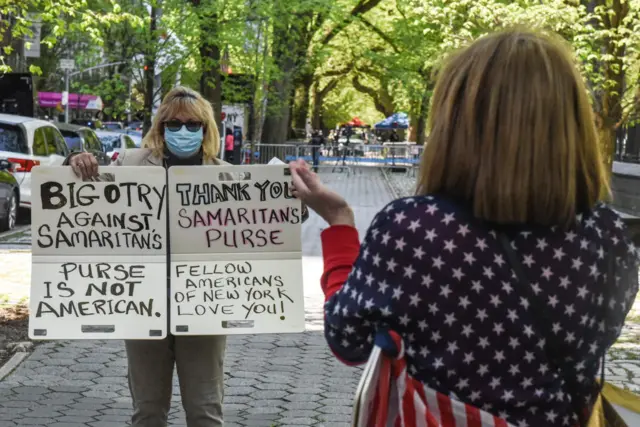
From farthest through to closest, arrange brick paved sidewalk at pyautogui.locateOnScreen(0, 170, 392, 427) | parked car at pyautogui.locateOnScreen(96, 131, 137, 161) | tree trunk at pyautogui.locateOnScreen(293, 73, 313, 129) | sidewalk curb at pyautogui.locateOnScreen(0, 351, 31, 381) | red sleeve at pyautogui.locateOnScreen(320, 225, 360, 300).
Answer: tree trunk at pyautogui.locateOnScreen(293, 73, 313, 129), parked car at pyautogui.locateOnScreen(96, 131, 137, 161), sidewalk curb at pyautogui.locateOnScreen(0, 351, 31, 381), brick paved sidewalk at pyautogui.locateOnScreen(0, 170, 392, 427), red sleeve at pyautogui.locateOnScreen(320, 225, 360, 300)

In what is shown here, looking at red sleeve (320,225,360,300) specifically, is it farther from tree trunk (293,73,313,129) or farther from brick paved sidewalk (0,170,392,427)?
tree trunk (293,73,313,129)

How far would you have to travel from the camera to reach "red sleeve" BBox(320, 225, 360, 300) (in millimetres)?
2623

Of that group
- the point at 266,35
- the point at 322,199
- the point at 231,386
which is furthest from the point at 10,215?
the point at 322,199

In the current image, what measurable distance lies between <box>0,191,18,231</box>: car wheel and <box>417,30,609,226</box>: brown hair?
53.3 ft

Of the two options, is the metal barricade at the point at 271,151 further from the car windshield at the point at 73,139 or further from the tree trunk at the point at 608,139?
the tree trunk at the point at 608,139

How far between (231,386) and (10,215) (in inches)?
452

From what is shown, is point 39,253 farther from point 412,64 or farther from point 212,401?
point 412,64

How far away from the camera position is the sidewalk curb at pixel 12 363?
25.2ft

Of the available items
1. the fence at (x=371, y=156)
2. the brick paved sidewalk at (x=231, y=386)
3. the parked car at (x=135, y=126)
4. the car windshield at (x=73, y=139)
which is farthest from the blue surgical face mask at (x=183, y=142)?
the parked car at (x=135, y=126)

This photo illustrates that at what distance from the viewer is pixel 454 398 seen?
2.36m

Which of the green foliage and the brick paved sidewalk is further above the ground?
the green foliage

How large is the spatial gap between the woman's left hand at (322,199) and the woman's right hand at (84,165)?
176 cm

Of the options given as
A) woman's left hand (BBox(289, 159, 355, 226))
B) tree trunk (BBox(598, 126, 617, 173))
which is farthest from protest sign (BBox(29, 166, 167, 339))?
tree trunk (BBox(598, 126, 617, 173))

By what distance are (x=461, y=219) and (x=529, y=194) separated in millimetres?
142
